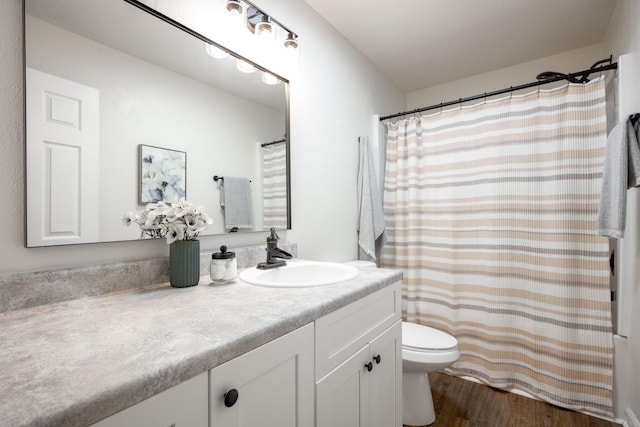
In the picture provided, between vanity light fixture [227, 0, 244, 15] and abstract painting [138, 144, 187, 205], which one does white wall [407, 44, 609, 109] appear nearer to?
vanity light fixture [227, 0, 244, 15]

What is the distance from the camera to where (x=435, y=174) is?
7.27ft

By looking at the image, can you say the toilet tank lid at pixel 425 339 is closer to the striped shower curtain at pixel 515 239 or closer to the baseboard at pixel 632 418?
the striped shower curtain at pixel 515 239

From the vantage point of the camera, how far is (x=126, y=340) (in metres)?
0.60

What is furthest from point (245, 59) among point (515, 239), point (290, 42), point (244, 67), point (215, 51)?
point (515, 239)

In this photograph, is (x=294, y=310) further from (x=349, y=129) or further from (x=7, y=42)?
(x=349, y=129)

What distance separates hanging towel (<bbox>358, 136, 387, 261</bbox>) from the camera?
2.19m

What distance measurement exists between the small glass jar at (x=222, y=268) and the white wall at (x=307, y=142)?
0.21 m

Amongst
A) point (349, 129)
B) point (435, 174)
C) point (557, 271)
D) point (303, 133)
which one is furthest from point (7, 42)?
point (557, 271)

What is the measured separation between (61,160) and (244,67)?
0.86 metres

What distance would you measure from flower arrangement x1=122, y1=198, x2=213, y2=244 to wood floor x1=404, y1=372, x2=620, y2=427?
161cm

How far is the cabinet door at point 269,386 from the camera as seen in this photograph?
61cm

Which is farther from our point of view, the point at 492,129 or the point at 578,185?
the point at 492,129

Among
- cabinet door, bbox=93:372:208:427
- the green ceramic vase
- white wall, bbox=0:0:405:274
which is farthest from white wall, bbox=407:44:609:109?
cabinet door, bbox=93:372:208:427

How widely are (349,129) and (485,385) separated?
75.9 inches
